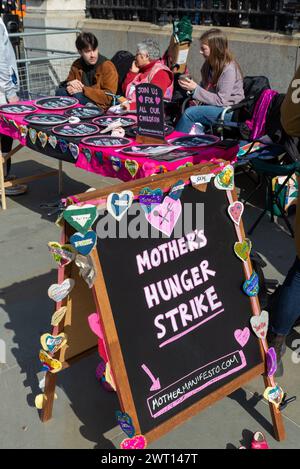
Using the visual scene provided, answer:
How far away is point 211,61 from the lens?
19.6 feet

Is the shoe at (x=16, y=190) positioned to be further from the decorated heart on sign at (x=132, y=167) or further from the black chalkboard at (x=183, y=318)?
the black chalkboard at (x=183, y=318)

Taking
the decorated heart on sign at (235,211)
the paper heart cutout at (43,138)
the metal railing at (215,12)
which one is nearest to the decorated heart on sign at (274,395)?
the decorated heart on sign at (235,211)

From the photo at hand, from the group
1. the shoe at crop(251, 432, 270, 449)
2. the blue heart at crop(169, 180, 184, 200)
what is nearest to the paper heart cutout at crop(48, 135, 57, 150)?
the blue heart at crop(169, 180, 184, 200)

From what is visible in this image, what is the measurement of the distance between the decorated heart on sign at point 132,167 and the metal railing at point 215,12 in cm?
443

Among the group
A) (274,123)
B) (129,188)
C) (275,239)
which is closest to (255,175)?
(274,123)

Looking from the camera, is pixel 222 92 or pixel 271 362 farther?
pixel 222 92

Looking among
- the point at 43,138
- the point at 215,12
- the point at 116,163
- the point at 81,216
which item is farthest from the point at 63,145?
the point at 215,12

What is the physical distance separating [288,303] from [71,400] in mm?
1287

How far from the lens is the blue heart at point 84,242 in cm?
223

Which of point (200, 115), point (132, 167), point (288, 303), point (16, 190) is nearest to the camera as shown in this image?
point (288, 303)

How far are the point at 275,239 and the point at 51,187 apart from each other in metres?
2.60

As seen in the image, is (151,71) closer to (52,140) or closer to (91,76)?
(91,76)

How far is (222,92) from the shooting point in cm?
599

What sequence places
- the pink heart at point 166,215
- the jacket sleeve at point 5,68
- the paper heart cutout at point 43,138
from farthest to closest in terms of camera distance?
the jacket sleeve at point 5,68
the paper heart cutout at point 43,138
the pink heart at point 166,215
